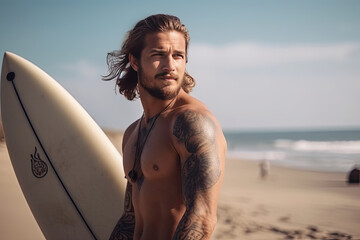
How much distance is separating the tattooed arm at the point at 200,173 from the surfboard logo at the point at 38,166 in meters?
2.87

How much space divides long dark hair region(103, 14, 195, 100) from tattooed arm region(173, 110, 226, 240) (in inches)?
20.9

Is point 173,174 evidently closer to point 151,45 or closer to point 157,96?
point 157,96

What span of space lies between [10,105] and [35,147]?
760 mm

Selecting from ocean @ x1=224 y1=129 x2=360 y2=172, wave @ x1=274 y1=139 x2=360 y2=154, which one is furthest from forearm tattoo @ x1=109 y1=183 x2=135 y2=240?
wave @ x1=274 y1=139 x2=360 y2=154

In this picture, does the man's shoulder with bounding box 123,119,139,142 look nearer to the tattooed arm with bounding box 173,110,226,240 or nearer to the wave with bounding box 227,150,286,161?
the tattooed arm with bounding box 173,110,226,240

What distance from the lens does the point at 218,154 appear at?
1.50 meters

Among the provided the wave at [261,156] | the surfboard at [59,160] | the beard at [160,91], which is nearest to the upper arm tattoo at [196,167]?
the beard at [160,91]

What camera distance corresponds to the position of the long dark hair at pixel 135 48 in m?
1.81

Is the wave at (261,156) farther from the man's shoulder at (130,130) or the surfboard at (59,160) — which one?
the man's shoulder at (130,130)

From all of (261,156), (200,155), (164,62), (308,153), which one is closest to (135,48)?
(164,62)

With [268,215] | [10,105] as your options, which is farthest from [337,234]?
[10,105]

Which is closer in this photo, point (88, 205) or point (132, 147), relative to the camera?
point (132, 147)

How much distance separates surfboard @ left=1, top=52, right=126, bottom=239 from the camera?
12.0ft

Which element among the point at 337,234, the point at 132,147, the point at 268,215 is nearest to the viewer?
the point at 132,147
